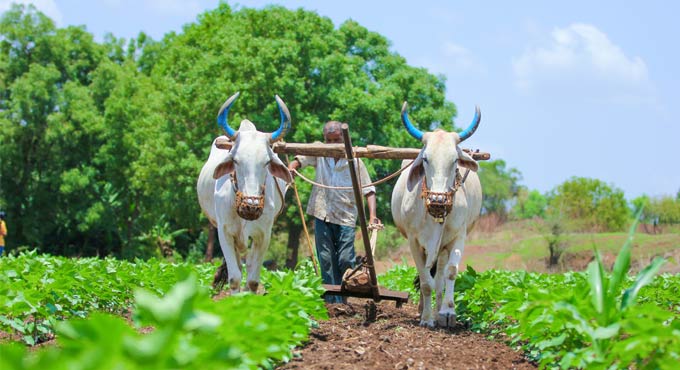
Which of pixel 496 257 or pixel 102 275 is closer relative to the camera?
pixel 102 275

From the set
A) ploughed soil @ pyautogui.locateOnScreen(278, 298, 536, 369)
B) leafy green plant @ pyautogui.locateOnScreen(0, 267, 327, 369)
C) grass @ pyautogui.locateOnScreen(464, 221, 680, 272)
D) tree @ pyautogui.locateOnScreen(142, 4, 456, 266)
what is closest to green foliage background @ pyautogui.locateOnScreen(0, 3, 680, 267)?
tree @ pyautogui.locateOnScreen(142, 4, 456, 266)

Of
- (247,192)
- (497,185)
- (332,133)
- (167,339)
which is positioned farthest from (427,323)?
(497,185)

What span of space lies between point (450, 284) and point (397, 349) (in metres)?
1.64

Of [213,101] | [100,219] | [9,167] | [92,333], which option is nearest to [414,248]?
[92,333]

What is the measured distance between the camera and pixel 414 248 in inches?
305

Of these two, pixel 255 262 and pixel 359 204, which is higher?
pixel 359 204

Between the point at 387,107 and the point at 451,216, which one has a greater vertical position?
the point at 387,107

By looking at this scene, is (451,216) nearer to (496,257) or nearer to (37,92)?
(496,257)

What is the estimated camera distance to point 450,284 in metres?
7.43

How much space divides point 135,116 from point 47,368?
2746 cm

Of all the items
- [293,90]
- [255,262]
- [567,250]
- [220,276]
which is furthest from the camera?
[567,250]

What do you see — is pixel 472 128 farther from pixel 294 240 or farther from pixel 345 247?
pixel 294 240

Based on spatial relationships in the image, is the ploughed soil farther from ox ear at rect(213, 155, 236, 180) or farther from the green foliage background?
the green foliage background

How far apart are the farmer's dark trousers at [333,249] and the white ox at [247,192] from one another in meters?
0.93
